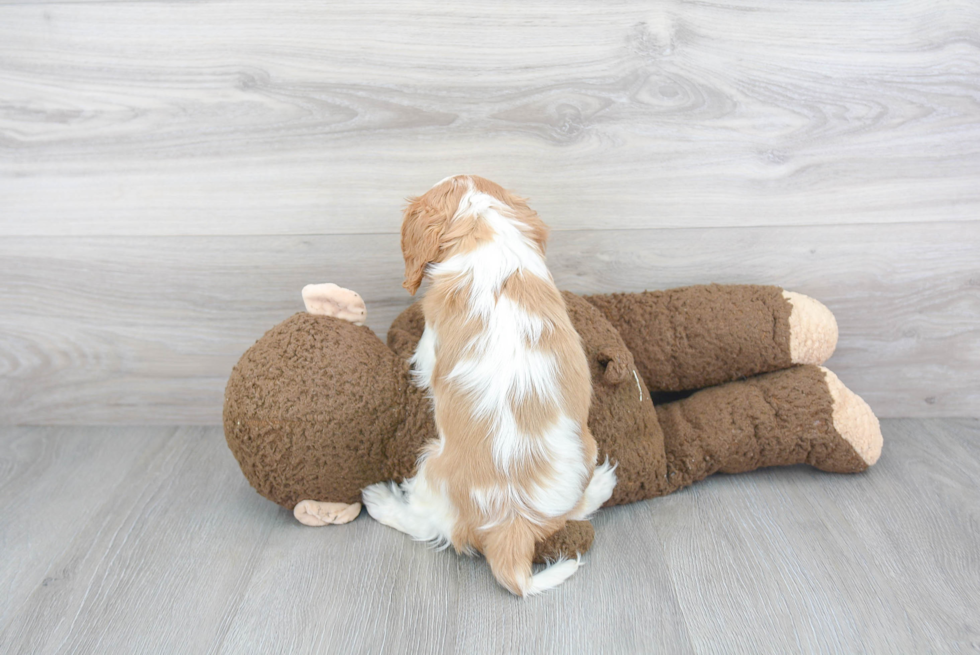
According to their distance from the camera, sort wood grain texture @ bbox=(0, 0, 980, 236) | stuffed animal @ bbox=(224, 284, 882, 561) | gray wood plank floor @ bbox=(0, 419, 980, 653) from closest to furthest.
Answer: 1. gray wood plank floor @ bbox=(0, 419, 980, 653)
2. stuffed animal @ bbox=(224, 284, 882, 561)
3. wood grain texture @ bbox=(0, 0, 980, 236)

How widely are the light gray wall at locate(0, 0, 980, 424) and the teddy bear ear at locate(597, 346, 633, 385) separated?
0.23 meters

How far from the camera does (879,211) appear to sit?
1.28 meters

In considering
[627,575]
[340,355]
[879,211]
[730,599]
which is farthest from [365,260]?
[879,211]

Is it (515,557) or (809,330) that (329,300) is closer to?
(515,557)

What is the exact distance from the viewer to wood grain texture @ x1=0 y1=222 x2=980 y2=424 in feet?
4.26

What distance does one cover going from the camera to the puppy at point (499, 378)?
3.13 feet

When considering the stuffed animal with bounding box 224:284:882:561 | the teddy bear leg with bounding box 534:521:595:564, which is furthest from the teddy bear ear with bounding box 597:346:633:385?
the teddy bear leg with bounding box 534:521:595:564

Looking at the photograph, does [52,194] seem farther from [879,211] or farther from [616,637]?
[879,211]

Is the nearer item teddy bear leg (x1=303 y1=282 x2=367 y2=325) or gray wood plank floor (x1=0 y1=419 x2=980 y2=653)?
gray wood plank floor (x1=0 y1=419 x2=980 y2=653)

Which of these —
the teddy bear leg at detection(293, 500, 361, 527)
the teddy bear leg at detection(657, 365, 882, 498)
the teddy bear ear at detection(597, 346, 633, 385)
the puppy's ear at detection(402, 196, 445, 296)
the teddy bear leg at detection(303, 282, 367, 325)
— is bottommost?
the teddy bear leg at detection(293, 500, 361, 527)

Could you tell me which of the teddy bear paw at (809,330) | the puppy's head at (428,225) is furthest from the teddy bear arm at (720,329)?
the puppy's head at (428,225)

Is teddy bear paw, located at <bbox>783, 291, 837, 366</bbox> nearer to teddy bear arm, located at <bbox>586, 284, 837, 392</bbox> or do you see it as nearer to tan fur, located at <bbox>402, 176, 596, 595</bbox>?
teddy bear arm, located at <bbox>586, 284, 837, 392</bbox>

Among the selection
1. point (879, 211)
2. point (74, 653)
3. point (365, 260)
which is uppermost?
point (879, 211)

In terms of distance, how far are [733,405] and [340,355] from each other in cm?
68
